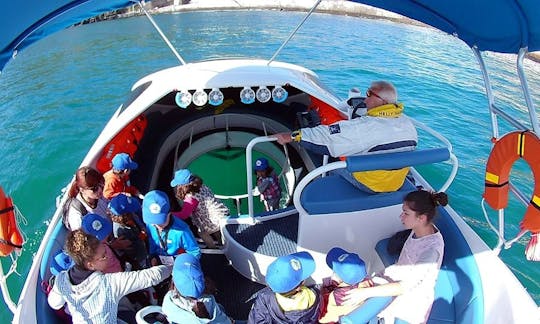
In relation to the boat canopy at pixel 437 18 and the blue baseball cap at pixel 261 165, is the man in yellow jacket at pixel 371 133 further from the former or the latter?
the blue baseball cap at pixel 261 165

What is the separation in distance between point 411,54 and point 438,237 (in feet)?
60.8

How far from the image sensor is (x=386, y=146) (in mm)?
2680

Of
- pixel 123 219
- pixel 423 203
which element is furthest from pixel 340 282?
pixel 123 219

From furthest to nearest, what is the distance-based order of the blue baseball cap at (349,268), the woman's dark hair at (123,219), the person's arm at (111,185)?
Result: the person's arm at (111,185) → the woman's dark hair at (123,219) → the blue baseball cap at (349,268)

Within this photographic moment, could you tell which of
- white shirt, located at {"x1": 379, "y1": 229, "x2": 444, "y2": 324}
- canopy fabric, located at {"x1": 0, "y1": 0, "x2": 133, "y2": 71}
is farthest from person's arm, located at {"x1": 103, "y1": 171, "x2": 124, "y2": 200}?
white shirt, located at {"x1": 379, "y1": 229, "x2": 444, "y2": 324}

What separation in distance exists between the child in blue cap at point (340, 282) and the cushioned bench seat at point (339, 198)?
0.47 meters

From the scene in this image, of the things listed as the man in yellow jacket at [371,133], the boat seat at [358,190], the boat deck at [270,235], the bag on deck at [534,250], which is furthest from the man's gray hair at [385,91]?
the boat deck at [270,235]

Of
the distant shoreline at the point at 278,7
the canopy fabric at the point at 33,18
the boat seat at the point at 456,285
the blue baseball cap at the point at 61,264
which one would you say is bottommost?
the boat seat at the point at 456,285

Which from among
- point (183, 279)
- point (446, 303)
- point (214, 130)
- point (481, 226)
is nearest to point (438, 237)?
point (446, 303)

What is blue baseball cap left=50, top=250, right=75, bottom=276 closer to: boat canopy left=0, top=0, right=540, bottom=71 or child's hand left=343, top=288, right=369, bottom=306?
boat canopy left=0, top=0, right=540, bottom=71

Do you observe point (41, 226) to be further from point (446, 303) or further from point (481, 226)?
→ point (481, 226)

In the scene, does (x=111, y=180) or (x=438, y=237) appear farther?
(x=111, y=180)

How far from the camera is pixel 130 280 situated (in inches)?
89.9

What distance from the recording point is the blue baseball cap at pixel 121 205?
3156 mm
